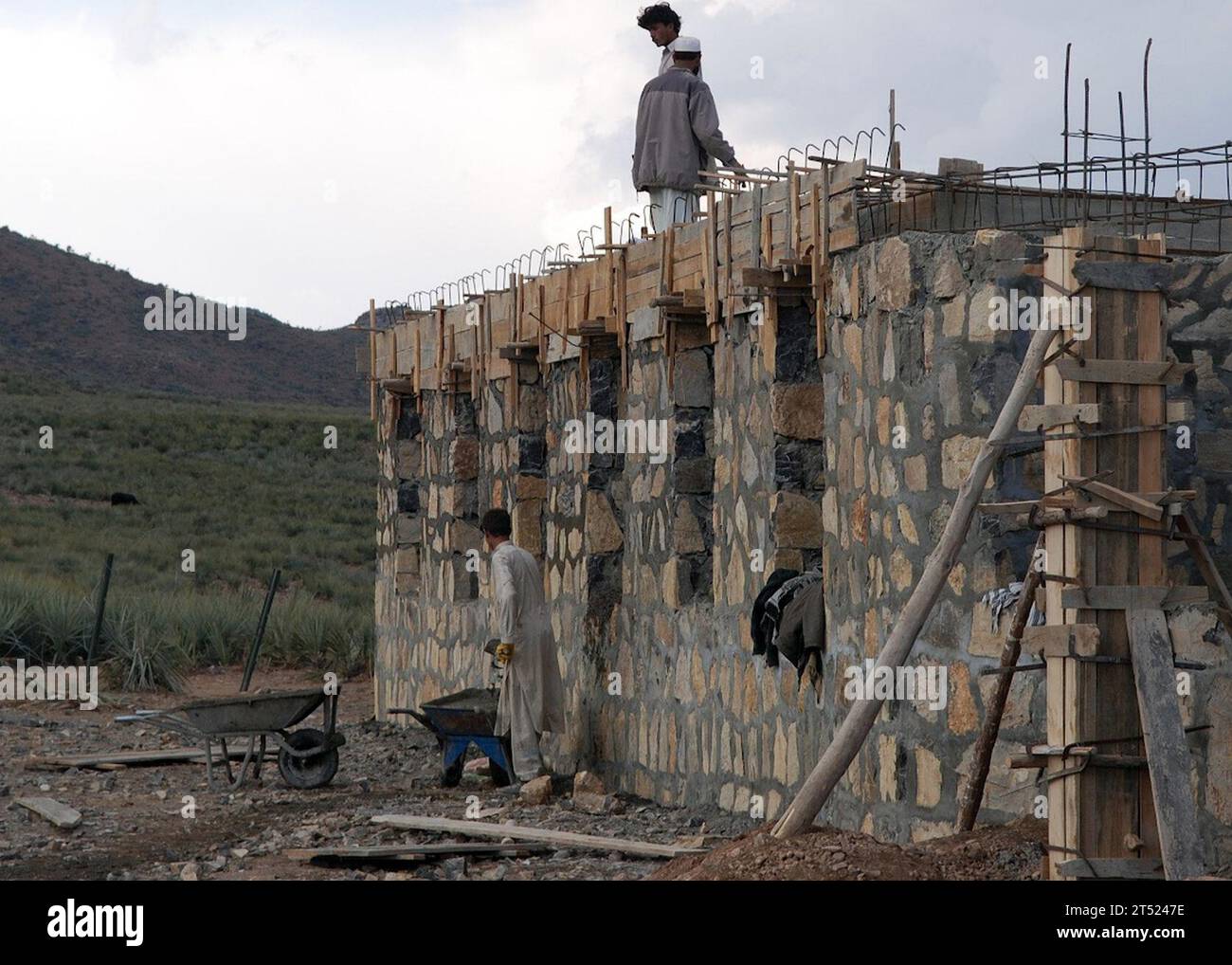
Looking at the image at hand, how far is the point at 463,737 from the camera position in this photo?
1192 cm

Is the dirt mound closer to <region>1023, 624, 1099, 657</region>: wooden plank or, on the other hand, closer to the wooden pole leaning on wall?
<region>1023, 624, 1099, 657</region>: wooden plank

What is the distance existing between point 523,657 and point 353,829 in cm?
188

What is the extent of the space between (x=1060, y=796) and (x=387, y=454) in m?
11.3

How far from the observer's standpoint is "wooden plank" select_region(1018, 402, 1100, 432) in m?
5.91

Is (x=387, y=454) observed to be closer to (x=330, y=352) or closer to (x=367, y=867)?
(x=367, y=867)

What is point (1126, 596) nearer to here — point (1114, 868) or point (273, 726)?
point (1114, 868)

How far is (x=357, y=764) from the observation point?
14.0 meters

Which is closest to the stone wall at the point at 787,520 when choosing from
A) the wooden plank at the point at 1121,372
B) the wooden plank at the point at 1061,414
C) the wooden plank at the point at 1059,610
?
the wooden plank at the point at 1059,610

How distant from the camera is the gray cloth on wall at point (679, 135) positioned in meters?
11.1

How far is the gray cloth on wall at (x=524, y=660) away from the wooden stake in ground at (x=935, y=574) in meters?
5.38

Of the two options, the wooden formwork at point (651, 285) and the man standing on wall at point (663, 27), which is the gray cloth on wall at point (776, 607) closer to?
the wooden formwork at point (651, 285)

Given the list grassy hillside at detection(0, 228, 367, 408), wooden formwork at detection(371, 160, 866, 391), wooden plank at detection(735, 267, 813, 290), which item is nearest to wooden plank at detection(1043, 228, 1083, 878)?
wooden formwork at detection(371, 160, 866, 391)

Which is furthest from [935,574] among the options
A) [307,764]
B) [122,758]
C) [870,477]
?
[122,758]

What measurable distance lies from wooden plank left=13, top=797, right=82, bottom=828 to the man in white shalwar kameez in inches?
104
